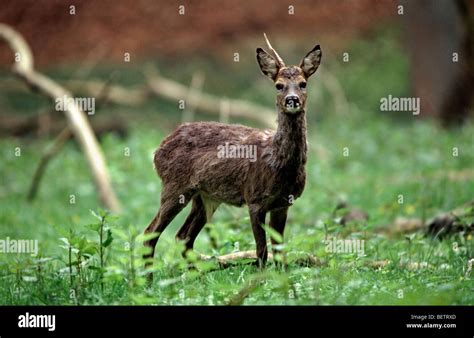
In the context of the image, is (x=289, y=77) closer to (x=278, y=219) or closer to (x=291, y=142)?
(x=291, y=142)

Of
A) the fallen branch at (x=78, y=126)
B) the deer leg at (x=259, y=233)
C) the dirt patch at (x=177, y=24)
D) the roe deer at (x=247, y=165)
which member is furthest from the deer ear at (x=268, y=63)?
the dirt patch at (x=177, y=24)

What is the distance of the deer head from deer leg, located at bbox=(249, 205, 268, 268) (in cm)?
86

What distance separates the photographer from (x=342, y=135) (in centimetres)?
1575

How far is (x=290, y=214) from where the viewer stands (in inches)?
440

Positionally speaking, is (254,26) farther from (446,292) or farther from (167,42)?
(446,292)

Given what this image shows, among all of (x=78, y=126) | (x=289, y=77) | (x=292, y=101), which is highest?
(x=78, y=126)

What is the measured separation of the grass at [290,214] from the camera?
245 inches

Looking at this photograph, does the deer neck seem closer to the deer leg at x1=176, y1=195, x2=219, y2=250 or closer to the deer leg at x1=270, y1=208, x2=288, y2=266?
the deer leg at x1=270, y1=208, x2=288, y2=266

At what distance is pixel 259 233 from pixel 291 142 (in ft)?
2.63

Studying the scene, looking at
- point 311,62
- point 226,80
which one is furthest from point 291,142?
point 226,80

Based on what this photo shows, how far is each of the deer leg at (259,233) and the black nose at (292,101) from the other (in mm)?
920

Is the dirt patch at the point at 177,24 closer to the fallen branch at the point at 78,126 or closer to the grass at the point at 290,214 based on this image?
the grass at the point at 290,214

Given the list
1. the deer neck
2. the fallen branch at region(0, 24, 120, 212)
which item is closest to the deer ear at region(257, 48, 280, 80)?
the deer neck

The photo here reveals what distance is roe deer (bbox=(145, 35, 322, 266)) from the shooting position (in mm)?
6734
